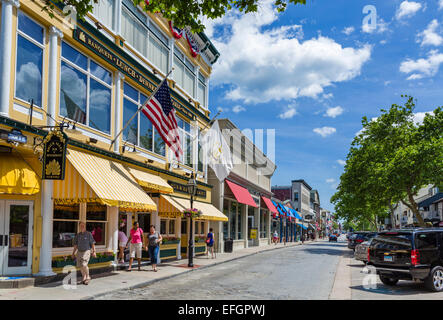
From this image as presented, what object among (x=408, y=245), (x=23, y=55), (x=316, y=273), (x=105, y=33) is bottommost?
(x=316, y=273)

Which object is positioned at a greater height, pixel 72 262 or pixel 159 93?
pixel 159 93

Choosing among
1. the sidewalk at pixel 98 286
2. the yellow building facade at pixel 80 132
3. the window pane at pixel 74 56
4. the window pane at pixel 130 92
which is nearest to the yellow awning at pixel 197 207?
the yellow building facade at pixel 80 132

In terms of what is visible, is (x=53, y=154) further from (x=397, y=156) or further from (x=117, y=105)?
(x=397, y=156)

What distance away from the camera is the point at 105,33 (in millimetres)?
16062

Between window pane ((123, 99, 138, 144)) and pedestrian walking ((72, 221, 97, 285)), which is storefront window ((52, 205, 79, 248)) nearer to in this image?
pedestrian walking ((72, 221, 97, 285))

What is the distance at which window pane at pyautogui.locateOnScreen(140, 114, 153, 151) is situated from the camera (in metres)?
19.1

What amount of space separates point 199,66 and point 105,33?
39.9ft

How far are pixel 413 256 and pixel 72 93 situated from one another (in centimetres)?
1175

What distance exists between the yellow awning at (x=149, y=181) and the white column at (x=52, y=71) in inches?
189

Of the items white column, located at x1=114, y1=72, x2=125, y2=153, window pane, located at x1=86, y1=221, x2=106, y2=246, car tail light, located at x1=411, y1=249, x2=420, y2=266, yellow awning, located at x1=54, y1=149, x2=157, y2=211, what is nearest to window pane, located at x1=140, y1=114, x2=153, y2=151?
white column, located at x1=114, y1=72, x2=125, y2=153

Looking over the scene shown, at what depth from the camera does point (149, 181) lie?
1761 cm

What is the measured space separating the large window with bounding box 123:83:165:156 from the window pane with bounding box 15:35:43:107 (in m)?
5.21
